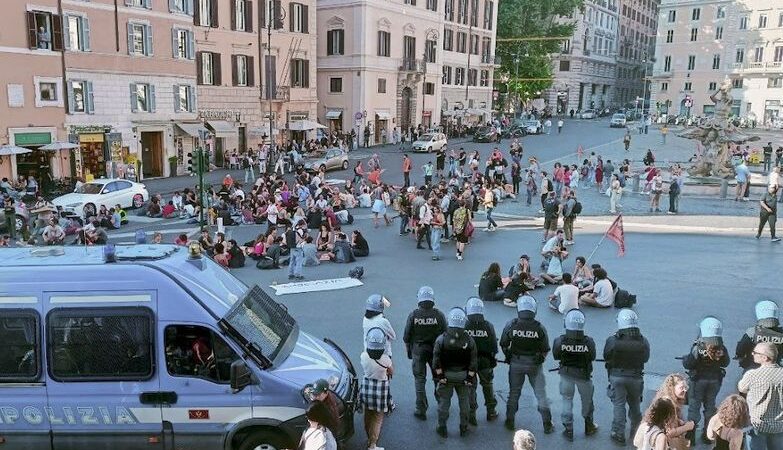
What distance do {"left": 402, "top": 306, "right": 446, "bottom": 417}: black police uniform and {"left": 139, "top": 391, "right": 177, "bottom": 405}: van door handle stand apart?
2.99 metres

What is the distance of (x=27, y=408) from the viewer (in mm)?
6680

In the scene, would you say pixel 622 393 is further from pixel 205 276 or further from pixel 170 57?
pixel 170 57

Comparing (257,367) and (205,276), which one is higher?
(205,276)

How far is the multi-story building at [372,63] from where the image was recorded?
1893 inches

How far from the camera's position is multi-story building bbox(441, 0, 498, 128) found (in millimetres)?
61156

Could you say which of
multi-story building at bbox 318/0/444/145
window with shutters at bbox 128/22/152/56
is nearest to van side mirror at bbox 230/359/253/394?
window with shutters at bbox 128/22/152/56

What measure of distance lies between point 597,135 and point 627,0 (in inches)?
2383

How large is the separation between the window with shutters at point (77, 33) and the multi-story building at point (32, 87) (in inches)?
16.2

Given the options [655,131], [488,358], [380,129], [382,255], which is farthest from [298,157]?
[655,131]

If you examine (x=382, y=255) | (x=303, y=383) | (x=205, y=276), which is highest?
(x=205, y=276)

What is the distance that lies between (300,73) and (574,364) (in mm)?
39509

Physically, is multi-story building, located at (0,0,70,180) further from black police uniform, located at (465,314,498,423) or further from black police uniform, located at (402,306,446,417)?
black police uniform, located at (465,314,498,423)

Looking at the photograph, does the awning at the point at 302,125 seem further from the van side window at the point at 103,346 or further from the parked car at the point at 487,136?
the van side window at the point at 103,346

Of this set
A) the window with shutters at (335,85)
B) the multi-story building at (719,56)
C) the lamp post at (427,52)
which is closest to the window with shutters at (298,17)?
Answer: the window with shutters at (335,85)
